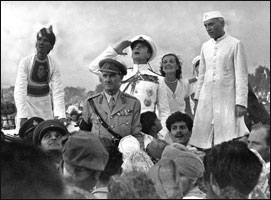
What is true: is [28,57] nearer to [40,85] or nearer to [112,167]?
[40,85]

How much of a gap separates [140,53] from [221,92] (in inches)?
39.2

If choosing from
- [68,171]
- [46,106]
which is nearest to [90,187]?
[68,171]

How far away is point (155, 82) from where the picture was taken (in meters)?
6.02

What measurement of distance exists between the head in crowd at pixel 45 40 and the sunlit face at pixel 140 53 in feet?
3.07

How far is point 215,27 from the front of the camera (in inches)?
222

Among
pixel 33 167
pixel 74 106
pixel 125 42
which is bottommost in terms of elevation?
pixel 74 106

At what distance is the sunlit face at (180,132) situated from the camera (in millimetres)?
5289

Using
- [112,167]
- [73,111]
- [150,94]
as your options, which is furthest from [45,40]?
[73,111]

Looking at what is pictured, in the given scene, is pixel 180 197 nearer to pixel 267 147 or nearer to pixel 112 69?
pixel 267 147

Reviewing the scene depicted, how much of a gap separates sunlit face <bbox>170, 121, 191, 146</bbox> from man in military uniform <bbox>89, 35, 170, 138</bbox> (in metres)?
0.51

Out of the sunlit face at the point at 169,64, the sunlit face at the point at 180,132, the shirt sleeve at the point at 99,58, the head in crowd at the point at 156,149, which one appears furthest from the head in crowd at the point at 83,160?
the sunlit face at the point at 169,64

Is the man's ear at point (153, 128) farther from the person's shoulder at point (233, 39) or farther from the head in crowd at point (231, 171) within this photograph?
the head in crowd at point (231, 171)

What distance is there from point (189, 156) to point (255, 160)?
495 mm

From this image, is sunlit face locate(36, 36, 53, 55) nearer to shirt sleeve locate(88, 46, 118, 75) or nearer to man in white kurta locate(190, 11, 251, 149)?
shirt sleeve locate(88, 46, 118, 75)
